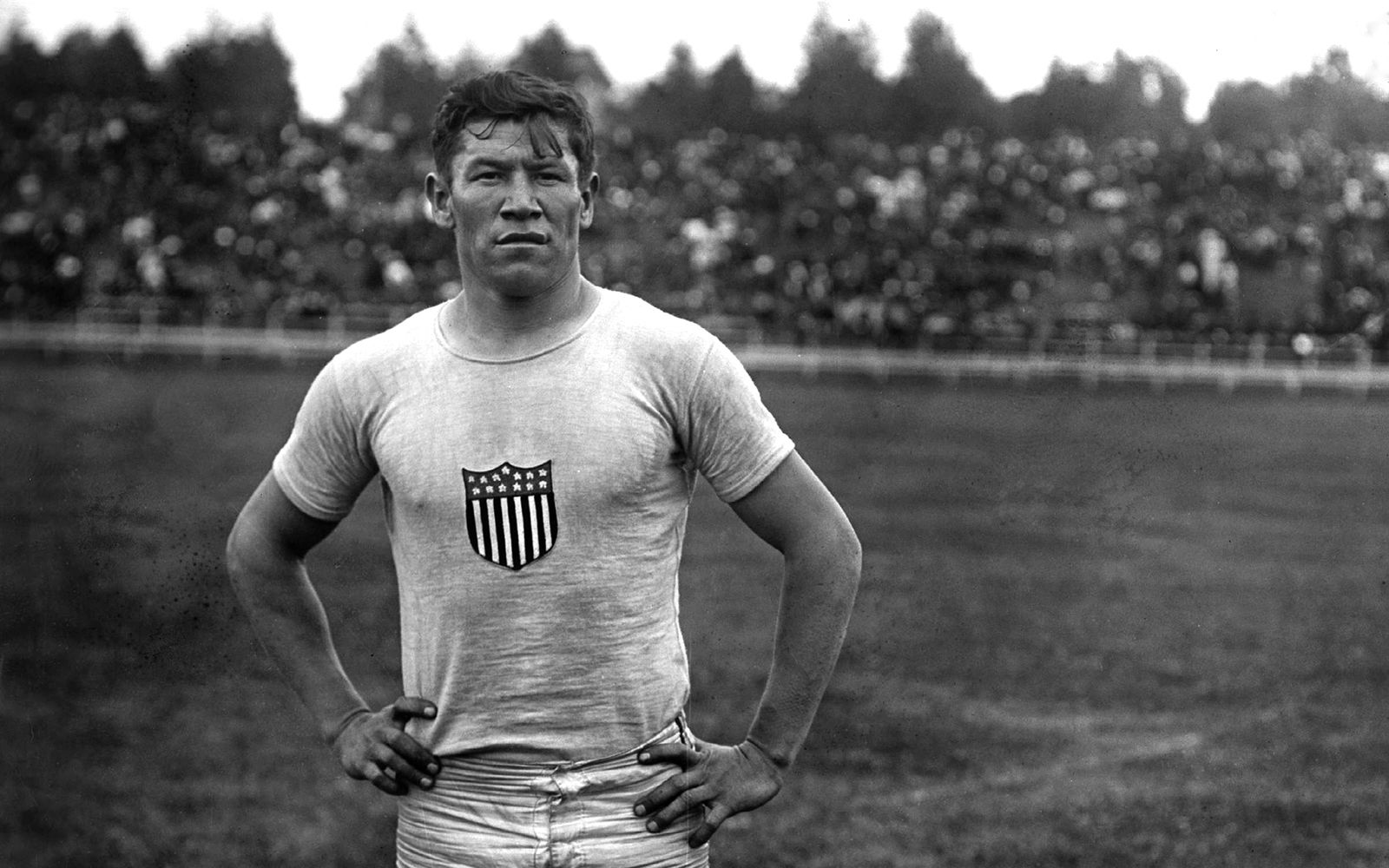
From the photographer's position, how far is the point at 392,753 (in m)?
2.66

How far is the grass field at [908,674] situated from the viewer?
6.54m

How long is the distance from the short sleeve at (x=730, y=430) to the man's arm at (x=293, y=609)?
2.15 ft

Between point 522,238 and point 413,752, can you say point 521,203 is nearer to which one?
point 522,238

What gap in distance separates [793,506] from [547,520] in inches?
15.0

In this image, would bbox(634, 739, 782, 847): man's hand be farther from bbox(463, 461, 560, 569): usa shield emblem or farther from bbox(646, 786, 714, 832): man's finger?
bbox(463, 461, 560, 569): usa shield emblem

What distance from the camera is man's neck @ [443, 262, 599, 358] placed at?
2.60 metres

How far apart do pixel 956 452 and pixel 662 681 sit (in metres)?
18.8

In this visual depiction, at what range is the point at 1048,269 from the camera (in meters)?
38.2

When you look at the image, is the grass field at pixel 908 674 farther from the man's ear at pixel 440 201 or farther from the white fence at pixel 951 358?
the white fence at pixel 951 358

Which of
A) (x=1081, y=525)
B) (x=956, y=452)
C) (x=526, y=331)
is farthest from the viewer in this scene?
(x=956, y=452)

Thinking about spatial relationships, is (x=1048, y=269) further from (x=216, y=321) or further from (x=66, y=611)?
(x=66, y=611)

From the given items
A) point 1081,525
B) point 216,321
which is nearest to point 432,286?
point 216,321

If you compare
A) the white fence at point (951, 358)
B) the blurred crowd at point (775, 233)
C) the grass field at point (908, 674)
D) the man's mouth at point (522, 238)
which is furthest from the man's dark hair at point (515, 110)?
the blurred crowd at point (775, 233)

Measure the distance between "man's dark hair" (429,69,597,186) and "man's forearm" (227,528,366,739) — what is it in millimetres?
690
